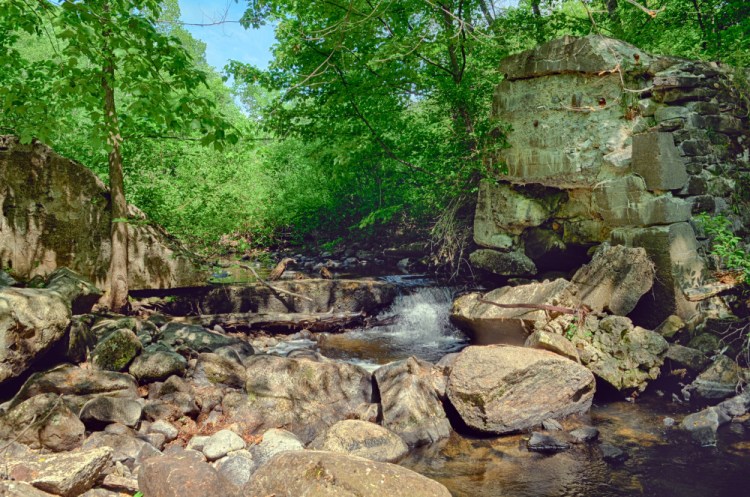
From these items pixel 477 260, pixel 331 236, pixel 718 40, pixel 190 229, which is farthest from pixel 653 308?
pixel 331 236

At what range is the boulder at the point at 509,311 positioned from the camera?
744 centimetres

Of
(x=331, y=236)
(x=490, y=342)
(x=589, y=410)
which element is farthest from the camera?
(x=331, y=236)

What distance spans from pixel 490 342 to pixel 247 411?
165 inches

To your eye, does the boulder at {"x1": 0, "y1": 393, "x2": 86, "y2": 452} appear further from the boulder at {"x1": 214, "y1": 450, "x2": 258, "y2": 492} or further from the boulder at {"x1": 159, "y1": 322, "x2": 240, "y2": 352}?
the boulder at {"x1": 159, "y1": 322, "x2": 240, "y2": 352}

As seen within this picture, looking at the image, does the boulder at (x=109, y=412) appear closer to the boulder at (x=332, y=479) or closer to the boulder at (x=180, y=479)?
the boulder at (x=180, y=479)

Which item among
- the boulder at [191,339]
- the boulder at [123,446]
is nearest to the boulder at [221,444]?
the boulder at [123,446]

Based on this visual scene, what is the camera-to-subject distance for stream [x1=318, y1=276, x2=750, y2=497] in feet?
15.2

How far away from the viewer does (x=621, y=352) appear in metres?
6.82

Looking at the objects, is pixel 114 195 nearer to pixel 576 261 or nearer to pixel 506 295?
pixel 506 295

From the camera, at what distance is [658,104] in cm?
827

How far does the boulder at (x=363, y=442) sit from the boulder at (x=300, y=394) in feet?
1.62

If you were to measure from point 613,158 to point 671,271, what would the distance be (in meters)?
2.12

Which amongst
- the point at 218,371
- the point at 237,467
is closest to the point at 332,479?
the point at 237,467

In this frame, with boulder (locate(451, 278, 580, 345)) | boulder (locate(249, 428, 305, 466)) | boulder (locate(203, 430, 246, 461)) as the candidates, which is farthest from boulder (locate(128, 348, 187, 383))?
boulder (locate(451, 278, 580, 345))
